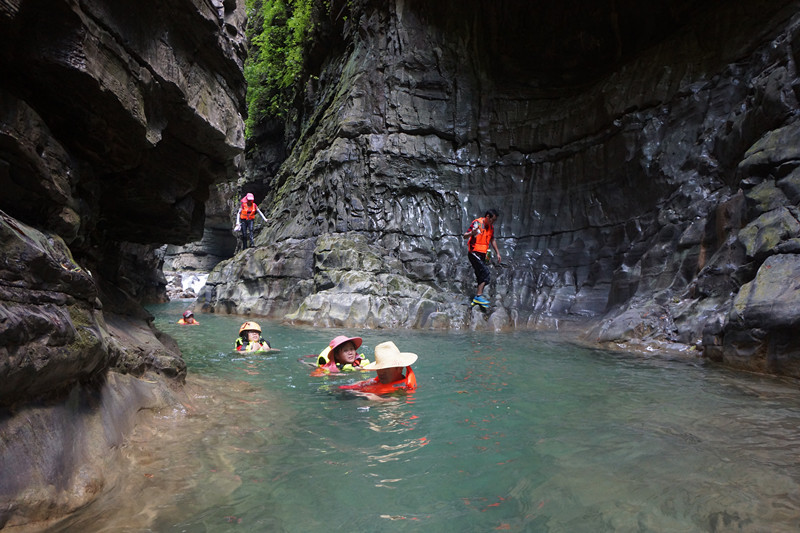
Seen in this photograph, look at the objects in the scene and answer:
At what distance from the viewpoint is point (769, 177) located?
6941 millimetres

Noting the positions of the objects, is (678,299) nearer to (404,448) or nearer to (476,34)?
(404,448)

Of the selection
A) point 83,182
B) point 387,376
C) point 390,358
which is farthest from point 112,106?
point 387,376

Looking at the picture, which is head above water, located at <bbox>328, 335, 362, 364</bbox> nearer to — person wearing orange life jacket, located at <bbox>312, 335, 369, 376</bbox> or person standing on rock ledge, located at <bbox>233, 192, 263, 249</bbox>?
person wearing orange life jacket, located at <bbox>312, 335, 369, 376</bbox>

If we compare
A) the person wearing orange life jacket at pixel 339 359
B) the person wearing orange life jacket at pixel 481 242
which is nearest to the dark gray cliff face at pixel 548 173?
the person wearing orange life jacket at pixel 481 242

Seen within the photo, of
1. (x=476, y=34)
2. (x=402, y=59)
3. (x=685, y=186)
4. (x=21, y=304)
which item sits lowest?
(x=21, y=304)

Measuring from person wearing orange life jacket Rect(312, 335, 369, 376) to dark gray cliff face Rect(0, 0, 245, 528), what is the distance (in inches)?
78.9

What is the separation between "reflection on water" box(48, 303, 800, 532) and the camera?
2367 millimetres

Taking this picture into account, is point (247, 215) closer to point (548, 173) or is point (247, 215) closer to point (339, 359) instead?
point (548, 173)

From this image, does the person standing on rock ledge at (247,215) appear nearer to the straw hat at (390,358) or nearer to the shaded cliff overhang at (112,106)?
the shaded cliff overhang at (112,106)

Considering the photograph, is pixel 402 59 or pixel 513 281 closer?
pixel 513 281

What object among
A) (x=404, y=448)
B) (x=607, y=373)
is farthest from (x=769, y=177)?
(x=404, y=448)

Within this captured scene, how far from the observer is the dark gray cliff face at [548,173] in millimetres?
7695

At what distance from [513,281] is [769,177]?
7.45 metres

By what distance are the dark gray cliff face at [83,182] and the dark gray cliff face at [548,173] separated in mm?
6580
